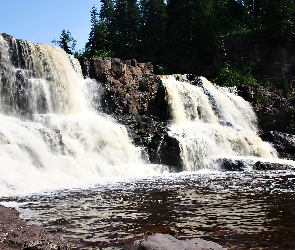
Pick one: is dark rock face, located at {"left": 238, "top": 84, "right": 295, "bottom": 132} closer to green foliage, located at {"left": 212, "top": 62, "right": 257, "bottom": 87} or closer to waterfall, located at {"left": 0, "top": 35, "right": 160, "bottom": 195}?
green foliage, located at {"left": 212, "top": 62, "right": 257, "bottom": 87}

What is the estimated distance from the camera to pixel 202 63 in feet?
144

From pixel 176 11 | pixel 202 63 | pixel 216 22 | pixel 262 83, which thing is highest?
pixel 176 11

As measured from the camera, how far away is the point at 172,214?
7.51m

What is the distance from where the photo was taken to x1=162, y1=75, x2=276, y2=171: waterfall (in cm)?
2005

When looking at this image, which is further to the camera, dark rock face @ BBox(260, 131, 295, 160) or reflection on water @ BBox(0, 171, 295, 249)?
dark rock face @ BBox(260, 131, 295, 160)

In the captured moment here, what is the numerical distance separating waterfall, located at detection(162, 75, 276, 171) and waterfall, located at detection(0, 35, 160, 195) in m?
3.11

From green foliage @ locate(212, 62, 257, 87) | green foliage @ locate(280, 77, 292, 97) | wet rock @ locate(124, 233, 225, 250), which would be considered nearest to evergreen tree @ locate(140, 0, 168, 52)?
green foliage @ locate(212, 62, 257, 87)

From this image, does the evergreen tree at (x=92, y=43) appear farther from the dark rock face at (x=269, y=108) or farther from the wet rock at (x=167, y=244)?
the wet rock at (x=167, y=244)

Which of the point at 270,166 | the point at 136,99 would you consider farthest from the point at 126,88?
the point at 270,166

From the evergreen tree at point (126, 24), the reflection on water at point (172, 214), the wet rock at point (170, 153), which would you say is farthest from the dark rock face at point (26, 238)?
the evergreen tree at point (126, 24)

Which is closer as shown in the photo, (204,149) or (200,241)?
(200,241)

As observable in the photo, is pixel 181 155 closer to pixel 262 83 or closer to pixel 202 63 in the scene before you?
pixel 262 83

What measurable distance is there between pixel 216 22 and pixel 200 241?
41.7 metres

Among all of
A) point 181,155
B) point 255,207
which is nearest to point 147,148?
point 181,155
